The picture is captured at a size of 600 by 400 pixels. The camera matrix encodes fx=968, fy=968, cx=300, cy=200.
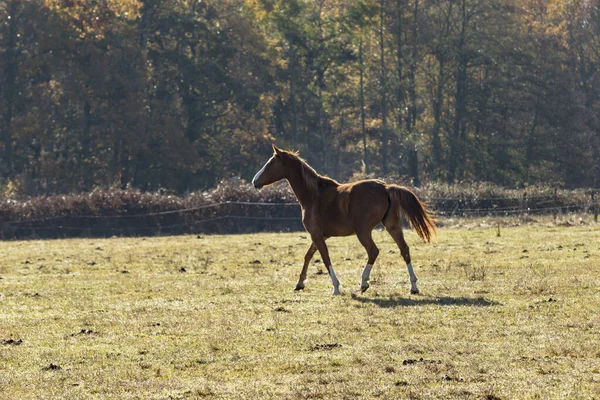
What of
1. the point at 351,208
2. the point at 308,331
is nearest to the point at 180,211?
the point at 351,208

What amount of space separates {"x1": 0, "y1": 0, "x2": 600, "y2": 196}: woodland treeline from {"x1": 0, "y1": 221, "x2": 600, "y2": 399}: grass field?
38220mm

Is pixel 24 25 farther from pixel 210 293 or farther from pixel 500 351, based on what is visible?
pixel 500 351

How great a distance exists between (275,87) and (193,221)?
29.7 meters

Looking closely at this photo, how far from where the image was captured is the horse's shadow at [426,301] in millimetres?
14016

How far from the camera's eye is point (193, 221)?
41.5 metres

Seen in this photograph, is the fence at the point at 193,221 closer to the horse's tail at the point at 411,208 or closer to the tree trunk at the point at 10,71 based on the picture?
the tree trunk at the point at 10,71

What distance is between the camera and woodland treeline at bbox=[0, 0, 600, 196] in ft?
194

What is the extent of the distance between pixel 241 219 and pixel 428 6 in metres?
31.5

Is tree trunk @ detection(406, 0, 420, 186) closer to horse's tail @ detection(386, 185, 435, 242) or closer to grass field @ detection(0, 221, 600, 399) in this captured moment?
grass field @ detection(0, 221, 600, 399)

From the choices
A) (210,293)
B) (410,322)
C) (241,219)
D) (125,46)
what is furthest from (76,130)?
(410,322)

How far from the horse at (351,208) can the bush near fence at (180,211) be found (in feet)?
76.8

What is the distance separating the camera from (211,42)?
63656 millimetres

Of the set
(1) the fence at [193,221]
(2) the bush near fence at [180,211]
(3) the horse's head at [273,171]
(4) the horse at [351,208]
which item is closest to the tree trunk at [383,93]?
(2) the bush near fence at [180,211]

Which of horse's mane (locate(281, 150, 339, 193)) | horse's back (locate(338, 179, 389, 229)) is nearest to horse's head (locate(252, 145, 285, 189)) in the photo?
horse's mane (locate(281, 150, 339, 193))
